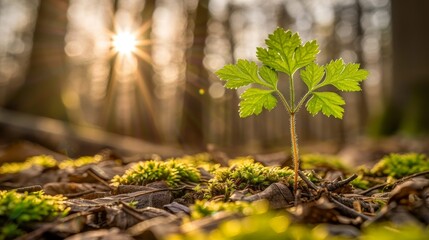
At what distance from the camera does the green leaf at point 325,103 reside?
168 cm

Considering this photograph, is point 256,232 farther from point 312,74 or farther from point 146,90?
point 146,90

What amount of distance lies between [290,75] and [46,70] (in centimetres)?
1014

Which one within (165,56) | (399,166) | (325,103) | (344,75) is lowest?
(399,166)

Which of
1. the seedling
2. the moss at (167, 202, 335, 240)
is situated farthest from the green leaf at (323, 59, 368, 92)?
the moss at (167, 202, 335, 240)

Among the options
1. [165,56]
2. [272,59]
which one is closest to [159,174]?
[272,59]

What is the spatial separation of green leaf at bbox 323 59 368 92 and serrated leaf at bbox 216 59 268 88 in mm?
299

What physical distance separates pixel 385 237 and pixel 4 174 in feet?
9.73

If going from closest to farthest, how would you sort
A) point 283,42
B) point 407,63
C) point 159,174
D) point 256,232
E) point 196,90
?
point 256,232, point 283,42, point 159,174, point 407,63, point 196,90

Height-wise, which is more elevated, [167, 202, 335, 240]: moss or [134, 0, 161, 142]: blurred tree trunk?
[134, 0, 161, 142]: blurred tree trunk

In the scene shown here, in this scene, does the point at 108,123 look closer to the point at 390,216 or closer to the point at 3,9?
the point at 390,216

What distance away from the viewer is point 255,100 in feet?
5.56

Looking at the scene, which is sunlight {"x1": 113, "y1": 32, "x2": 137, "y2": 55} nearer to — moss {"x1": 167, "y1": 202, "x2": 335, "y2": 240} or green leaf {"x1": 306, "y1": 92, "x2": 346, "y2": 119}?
green leaf {"x1": 306, "y1": 92, "x2": 346, "y2": 119}

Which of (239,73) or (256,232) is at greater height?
(239,73)

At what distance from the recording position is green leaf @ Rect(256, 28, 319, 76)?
1.57 m
